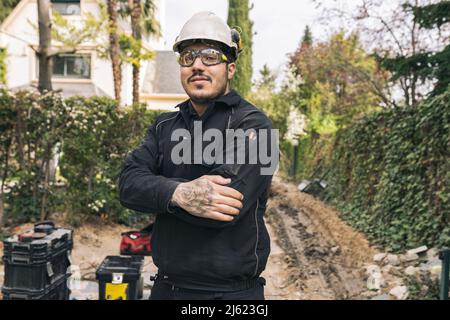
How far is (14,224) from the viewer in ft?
27.2

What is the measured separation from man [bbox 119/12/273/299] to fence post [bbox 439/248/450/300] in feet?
10.6

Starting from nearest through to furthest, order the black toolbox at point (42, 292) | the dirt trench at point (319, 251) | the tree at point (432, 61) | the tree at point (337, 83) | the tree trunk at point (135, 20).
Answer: the black toolbox at point (42, 292)
the dirt trench at point (319, 251)
the tree at point (432, 61)
the tree trunk at point (135, 20)
the tree at point (337, 83)

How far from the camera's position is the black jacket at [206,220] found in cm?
184

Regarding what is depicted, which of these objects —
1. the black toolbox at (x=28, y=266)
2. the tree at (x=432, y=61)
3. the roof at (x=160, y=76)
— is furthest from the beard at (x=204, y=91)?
the roof at (x=160, y=76)

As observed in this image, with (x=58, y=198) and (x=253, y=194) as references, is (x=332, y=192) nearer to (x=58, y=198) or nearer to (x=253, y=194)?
(x=58, y=198)

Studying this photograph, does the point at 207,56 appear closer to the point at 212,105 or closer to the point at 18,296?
the point at 212,105

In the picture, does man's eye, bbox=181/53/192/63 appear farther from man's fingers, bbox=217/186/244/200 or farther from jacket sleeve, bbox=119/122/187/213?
man's fingers, bbox=217/186/244/200

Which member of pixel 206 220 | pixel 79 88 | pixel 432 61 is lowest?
pixel 206 220

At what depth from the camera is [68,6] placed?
66.3ft

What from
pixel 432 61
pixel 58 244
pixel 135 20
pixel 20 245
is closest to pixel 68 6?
pixel 135 20

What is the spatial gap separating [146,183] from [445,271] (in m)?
3.88

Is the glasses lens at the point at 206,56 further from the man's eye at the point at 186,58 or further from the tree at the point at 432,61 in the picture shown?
the tree at the point at 432,61

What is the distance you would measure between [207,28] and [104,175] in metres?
7.20
